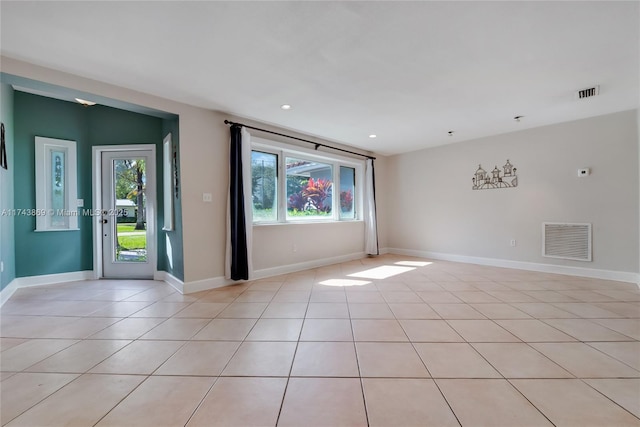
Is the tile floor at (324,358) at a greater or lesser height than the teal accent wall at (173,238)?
lesser

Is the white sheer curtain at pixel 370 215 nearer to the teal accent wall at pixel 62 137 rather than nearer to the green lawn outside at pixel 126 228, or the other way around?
the teal accent wall at pixel 62 137

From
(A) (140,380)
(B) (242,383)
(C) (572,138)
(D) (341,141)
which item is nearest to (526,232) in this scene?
(C) (572,138)

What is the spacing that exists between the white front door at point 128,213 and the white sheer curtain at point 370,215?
413 cm

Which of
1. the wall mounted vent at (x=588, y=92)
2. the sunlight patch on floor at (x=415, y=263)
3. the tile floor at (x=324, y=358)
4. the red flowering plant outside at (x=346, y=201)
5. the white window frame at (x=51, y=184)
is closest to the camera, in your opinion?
the tile floor at (x=324, y=358)

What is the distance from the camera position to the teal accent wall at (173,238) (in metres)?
3.46

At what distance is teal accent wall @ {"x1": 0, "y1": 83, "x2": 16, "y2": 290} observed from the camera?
315 cm

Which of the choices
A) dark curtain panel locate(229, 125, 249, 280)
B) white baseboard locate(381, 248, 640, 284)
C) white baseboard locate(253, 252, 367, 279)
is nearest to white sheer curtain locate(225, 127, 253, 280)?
dark curtain panel locate(229, 125, 249, 280)

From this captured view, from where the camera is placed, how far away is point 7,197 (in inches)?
131

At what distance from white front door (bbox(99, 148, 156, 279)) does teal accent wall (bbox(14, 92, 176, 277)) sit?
0.19 m

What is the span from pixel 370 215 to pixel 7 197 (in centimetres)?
575

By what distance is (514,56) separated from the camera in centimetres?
233

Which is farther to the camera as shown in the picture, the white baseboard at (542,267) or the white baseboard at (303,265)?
the white baseboard at (303,265)

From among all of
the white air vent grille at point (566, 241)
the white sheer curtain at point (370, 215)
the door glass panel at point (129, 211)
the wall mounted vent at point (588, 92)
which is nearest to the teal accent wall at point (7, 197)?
the door glass panel at point (129, 211)

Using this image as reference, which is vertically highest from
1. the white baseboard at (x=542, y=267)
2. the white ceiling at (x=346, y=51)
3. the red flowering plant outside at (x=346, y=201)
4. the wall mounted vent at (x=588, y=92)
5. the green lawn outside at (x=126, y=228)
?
the white ceiling at (x=346, y=51)
